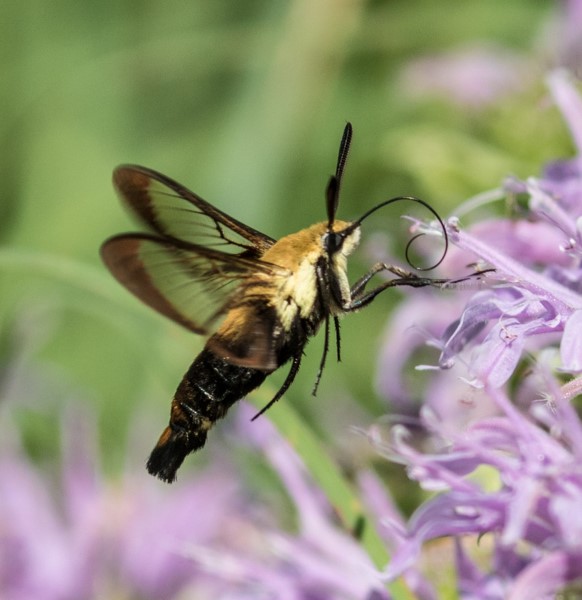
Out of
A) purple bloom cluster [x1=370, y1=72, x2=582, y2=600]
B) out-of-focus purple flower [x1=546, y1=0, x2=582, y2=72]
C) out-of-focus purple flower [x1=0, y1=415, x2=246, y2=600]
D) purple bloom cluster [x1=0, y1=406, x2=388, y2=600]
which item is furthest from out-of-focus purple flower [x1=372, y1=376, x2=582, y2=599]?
out-of-focus purple flower [x1=546, y1=0, x2=582, y2=72]

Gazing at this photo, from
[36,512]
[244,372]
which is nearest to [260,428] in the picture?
[244,372]

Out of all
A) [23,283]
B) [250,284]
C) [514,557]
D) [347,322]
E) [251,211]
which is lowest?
[347,322]

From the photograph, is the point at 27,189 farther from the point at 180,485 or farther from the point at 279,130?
the point at 180,485

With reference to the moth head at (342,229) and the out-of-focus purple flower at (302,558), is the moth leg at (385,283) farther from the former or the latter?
the out-of-focus purple flower at (302,558)

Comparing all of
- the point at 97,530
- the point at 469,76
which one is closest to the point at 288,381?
the point at 97,530

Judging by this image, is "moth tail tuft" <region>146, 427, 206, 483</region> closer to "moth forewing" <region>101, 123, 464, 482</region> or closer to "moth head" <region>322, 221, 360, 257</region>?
"moth forewing" <region>101, 123, 464, 482</region>

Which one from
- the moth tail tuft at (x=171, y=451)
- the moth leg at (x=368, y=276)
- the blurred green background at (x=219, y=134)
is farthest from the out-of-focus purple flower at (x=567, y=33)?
the moth tail tuft at (x=171, y=451)
